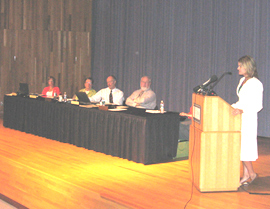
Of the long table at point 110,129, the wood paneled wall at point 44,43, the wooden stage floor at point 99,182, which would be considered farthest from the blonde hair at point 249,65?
the wood paneled wall at point 44,43

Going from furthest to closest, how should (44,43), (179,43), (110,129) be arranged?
(44,43)
(179,43)
(110,129)

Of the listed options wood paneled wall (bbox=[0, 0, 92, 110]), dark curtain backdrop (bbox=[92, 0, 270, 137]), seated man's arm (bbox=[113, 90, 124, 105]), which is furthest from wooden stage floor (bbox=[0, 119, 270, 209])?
wood paneled wall (bbox=[0, 0, 92, 110])

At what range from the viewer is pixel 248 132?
439 centimetres

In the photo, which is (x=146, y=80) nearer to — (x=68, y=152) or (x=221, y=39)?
(x=68, y=152)

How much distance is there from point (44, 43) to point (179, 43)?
3.79 metres

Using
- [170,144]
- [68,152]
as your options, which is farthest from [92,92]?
[170,144]

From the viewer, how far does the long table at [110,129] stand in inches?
217

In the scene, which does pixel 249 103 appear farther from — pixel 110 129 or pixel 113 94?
pixel 113 94

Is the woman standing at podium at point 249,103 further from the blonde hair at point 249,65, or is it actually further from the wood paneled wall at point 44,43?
the wood paneled wall at point 44,43

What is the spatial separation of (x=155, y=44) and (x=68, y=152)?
16.1 ft

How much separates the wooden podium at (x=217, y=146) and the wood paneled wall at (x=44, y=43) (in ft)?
24.8

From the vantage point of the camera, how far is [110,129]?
5973 millimetres

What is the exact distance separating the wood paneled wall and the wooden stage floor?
4.67m

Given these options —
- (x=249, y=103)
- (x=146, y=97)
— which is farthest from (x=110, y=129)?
(x=249, y=103)
